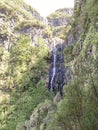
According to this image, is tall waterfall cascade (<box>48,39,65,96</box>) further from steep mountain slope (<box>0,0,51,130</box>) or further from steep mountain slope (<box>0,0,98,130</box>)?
steep mountain slope (<box>0,0,51,130</box>)

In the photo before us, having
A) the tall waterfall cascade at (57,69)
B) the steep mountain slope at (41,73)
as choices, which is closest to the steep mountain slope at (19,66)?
the steep mountain slope at (41,73)

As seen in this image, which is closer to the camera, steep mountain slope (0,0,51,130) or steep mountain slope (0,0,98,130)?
steep mountain slope (0,0,98,130)

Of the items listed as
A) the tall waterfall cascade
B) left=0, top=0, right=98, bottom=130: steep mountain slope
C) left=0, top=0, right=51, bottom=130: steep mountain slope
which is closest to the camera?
left=0, top=0, right=98, bottom=130: steep mountain slope

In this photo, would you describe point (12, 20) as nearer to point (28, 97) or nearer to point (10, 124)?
point (28, 97)

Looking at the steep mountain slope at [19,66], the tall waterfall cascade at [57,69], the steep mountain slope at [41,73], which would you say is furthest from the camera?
the tall waterfall cascade at [57,69]

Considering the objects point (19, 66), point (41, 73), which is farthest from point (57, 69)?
point (19, 66)

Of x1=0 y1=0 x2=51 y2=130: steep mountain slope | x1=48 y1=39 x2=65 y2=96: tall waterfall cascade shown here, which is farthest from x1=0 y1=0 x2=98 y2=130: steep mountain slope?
x1=48 y1=39 x2=65 y2=96: tall waterfall cascade

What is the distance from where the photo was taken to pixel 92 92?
17.2 meters

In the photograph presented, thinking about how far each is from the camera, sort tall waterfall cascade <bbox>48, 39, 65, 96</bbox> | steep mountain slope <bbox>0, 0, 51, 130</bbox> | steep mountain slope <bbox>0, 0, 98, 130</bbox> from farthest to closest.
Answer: tall waterfall cascade <bbox>48, 39, 65, 96</bbox>, steep mountain slope <bbox>0, 0, 51, 130</bbox>, steep mountain slope <bbox>0, 0, 98, 130</bbox>

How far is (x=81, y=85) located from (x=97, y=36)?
64.8 feet

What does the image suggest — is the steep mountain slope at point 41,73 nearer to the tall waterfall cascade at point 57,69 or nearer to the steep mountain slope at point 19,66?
the steep mountain slope at point 19,66

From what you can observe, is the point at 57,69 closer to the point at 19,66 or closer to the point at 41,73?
the point at 41,73

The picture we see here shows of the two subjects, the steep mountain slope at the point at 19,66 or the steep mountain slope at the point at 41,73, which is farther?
the steep mountain slope at the point at 19,66

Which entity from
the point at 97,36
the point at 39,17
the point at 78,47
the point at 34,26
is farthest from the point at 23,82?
the point at 39,17
